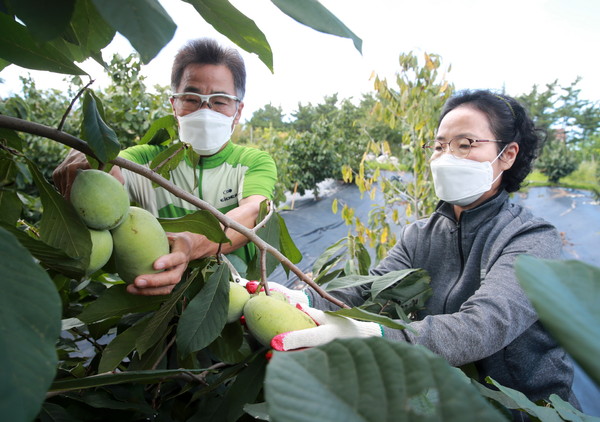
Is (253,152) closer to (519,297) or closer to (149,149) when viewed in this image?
(149,149)

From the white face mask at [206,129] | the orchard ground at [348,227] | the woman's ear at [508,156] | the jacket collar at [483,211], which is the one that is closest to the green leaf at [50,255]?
the white face mask at [206,129]

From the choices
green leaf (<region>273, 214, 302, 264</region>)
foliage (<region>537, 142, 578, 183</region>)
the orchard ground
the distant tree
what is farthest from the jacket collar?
the distant tree

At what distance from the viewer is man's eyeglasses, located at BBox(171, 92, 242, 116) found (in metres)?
1.47

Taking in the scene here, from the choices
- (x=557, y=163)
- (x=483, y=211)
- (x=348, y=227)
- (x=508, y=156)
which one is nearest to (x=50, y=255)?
(x=483, y=211)

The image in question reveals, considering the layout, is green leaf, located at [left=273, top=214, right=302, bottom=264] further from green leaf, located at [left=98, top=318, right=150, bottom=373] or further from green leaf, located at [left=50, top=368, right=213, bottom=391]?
green leaf, located at [left=50, top=368, right=213, bottom=391]

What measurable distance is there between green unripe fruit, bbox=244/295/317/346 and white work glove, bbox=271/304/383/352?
0.02 metres

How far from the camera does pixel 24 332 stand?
0.81 feet

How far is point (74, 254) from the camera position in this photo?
0.46 metres

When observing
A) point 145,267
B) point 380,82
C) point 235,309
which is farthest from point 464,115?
point 380,82

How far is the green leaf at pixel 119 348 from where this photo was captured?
59 cm

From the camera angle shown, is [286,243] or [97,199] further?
[286,243]

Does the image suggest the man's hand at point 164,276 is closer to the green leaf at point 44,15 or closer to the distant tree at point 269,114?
the green leaf at point 44,15

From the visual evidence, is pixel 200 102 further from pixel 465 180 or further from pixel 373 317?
pixel 373 317

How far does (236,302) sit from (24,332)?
0.39m
